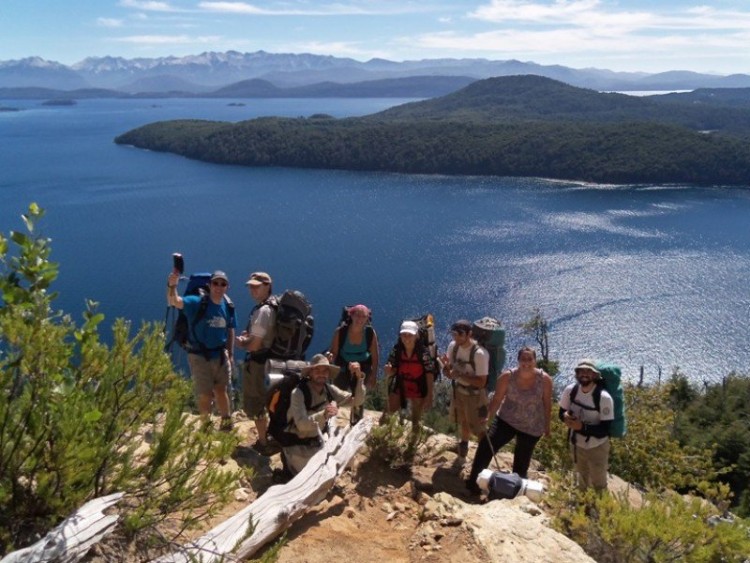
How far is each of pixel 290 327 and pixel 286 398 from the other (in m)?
0.61

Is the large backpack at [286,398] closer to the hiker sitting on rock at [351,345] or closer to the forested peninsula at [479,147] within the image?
the hiker sitting on rock at [351,345]

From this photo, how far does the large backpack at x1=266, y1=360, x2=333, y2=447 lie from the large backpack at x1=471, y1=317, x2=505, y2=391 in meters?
1.37

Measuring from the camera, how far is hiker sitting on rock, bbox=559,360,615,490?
4215mm

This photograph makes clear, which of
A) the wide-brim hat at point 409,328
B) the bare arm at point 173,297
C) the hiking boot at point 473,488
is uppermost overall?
the bare arm at point 173,297

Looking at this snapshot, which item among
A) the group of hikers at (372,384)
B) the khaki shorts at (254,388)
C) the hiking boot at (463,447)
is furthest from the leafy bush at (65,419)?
the hiking boot at (463,447)

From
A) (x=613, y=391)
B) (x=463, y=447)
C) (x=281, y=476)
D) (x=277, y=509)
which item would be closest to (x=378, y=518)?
(x=281, y=476)

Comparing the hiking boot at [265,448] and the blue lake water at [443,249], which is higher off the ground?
the hiking boot at [265,448]

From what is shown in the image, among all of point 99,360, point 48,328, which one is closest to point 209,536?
point 99,360

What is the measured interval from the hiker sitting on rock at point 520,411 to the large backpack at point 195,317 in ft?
6.87

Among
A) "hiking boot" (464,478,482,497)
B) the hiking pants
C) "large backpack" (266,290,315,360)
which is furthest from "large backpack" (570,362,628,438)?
"large backpack" (266,290,315,360)

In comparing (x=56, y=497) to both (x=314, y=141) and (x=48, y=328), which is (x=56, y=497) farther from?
(x=314, y=141)

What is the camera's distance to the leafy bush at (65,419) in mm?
2439

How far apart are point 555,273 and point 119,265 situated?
2935 centimetres

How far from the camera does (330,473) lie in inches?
152
